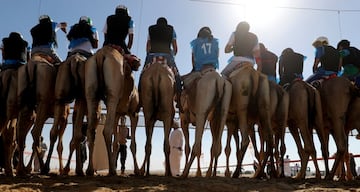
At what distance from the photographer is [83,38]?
→ 352 inches

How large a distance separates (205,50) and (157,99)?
2.08 metres

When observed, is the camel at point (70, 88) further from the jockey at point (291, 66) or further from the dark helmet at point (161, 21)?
the jockey at point (291, 66)

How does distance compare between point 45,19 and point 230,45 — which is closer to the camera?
point 45,19

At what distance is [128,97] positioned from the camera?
9055 mm

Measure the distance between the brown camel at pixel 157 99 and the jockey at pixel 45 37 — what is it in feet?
7.96

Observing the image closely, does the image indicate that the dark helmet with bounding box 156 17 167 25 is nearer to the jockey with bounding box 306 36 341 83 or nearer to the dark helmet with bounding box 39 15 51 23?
the dark helmet with bounding box 39 15 51 23

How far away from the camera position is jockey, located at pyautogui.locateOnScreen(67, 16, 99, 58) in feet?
28.9

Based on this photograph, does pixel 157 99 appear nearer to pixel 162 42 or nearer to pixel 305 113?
pixel 162 42

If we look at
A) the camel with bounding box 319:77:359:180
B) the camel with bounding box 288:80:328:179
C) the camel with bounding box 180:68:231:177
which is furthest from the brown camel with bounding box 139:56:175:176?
the camel with bounding box 319:77:359:180

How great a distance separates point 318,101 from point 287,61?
1.65m

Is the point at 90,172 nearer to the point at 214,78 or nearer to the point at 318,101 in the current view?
A: the point at 214,78

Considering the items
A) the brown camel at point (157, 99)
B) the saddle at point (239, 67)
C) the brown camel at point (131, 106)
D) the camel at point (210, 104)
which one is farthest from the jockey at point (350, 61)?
the brown camel at point (131, 106)

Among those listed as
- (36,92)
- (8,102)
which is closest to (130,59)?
(36,92)

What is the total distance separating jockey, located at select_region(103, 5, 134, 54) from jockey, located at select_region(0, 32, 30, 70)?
1.84 m
